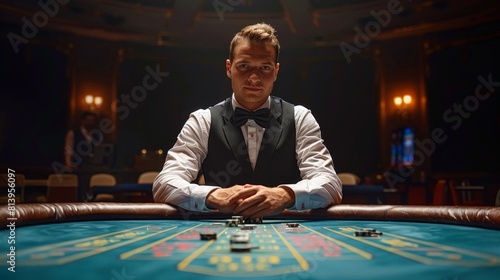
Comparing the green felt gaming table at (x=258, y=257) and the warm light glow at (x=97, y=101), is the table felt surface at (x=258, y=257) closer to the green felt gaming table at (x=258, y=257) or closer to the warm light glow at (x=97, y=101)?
the green felt gaming table at (x=258, y=257)

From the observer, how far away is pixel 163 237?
1040mm

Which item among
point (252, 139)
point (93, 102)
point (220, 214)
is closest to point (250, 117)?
point (252, 139)

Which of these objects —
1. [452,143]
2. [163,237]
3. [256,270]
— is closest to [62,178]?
[163,237]

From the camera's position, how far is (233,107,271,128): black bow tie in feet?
7.21

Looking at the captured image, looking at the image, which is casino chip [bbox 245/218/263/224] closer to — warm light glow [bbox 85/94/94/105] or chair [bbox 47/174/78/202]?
chair [bbox 47/174/78/202]

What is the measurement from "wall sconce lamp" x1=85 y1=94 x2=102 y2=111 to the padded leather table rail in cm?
744

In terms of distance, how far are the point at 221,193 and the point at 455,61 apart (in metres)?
8.07

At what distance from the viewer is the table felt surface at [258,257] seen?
603mm

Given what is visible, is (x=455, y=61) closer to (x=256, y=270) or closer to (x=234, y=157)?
(x=234, y=157)

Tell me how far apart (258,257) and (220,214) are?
39.5 inches

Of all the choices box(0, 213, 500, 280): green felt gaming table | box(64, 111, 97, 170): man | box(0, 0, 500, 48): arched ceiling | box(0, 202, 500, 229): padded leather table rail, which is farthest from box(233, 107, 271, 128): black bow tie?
box(64, 111, 97, 170): man

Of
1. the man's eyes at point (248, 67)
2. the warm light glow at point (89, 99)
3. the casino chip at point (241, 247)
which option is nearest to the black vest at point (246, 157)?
the man's eyes at point (248, 67)

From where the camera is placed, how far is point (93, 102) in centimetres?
867

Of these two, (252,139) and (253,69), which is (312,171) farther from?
(253,69)
